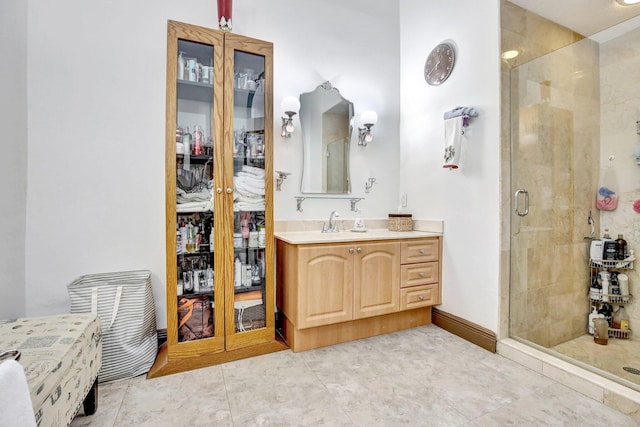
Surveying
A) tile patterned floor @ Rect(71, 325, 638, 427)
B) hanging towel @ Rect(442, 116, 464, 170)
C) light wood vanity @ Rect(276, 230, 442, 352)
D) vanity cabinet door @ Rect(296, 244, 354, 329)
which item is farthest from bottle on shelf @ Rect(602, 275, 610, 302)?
vanity cabinet door @ Rect(296, 244, 354, 329)

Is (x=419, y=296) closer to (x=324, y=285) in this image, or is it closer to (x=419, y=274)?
(x=419, y=274)

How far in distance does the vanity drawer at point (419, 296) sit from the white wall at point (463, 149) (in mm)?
84

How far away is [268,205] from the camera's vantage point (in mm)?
2086

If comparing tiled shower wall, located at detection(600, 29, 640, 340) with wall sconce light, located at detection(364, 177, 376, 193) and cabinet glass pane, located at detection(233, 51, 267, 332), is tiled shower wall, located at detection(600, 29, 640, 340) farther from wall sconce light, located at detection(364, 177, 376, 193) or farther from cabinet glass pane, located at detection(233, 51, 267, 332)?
cabinet glass pane, located at detection(233, 51, 267, 332)

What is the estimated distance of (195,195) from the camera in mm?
1945

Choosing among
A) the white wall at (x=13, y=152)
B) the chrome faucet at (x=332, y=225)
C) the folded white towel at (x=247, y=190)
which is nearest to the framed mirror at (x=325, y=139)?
the chrome faucet at (x=332, y=225)

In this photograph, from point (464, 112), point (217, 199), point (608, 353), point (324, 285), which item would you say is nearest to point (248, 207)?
point (217, 199)

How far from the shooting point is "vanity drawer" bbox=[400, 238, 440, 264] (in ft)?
7.68

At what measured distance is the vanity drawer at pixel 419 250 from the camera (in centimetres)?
234

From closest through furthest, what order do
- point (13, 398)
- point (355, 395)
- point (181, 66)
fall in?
point (13, 398) < point (355, 395) < point (181, 66)

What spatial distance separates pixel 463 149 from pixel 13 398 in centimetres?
262

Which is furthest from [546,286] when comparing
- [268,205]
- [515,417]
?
[268,205]

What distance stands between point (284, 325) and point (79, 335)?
133cm

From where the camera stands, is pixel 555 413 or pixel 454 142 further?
pixel 454 142
